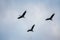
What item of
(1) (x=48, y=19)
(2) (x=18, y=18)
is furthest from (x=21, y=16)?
(1) (x=48, y=19)

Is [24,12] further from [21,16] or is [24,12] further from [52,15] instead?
[52,15]

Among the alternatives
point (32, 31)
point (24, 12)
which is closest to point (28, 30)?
point (32, 31)

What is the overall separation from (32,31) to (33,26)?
1.87ft

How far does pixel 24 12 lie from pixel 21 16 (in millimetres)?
946

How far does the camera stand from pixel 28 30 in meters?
36.2

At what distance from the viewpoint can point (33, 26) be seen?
3591 cm

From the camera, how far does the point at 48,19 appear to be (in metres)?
35.5

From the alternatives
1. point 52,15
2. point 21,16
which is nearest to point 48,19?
point 52,15

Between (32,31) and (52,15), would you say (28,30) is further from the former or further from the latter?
(52,15)

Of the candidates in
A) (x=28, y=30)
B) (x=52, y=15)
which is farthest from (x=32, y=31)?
(x=52, y=15)

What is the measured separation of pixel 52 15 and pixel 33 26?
2.50 meters

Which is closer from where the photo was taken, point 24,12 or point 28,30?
point 24,12

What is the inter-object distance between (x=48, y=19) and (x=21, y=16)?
3.09 metres

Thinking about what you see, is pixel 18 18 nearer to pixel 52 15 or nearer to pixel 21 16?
pixel 21 16
